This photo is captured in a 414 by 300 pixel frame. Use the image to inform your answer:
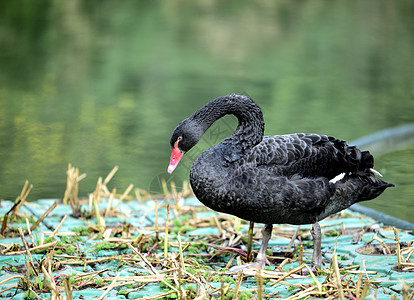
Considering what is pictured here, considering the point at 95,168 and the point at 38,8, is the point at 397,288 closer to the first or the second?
the point at 95,168

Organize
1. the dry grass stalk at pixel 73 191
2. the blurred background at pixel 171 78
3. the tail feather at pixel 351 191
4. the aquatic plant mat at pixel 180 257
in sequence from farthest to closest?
the blurred background at pixel 171 78
the dry grass stalk at pixel 73 191
the tail feather at pixel 351 191
the aquatic plant mat at pixel 180 257

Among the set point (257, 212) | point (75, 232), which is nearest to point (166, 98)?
point (75, 232)

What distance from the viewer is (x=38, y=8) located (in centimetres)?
1588

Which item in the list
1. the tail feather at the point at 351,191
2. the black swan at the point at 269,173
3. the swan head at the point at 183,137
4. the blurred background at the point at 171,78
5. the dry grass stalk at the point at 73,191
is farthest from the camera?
the blurred background at the point at 171,78

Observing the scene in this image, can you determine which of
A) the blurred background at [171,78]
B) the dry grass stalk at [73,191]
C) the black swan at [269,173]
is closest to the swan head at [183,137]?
the black swan at [269,173]

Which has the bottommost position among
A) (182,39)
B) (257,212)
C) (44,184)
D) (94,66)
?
(44,184)

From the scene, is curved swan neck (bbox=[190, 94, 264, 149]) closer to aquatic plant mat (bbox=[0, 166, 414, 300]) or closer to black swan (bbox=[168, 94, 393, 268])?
black swan (bbox=[168, 94, 393, 268])

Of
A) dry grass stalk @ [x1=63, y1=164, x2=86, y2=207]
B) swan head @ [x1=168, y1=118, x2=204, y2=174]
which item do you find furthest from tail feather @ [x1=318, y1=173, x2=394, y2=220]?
dry grass stalk @ [x1=63, y1=164, x2=86, y2=207]

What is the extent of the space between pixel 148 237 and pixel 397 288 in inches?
53.8

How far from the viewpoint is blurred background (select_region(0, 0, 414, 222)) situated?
671 centimetres

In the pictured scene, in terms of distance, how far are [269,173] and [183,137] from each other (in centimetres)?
47

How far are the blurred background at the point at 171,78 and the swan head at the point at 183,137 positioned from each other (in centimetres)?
216

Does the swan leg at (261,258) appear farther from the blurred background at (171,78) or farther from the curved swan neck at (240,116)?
the blurred background at (171,78)

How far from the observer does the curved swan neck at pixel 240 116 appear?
3.30 m
